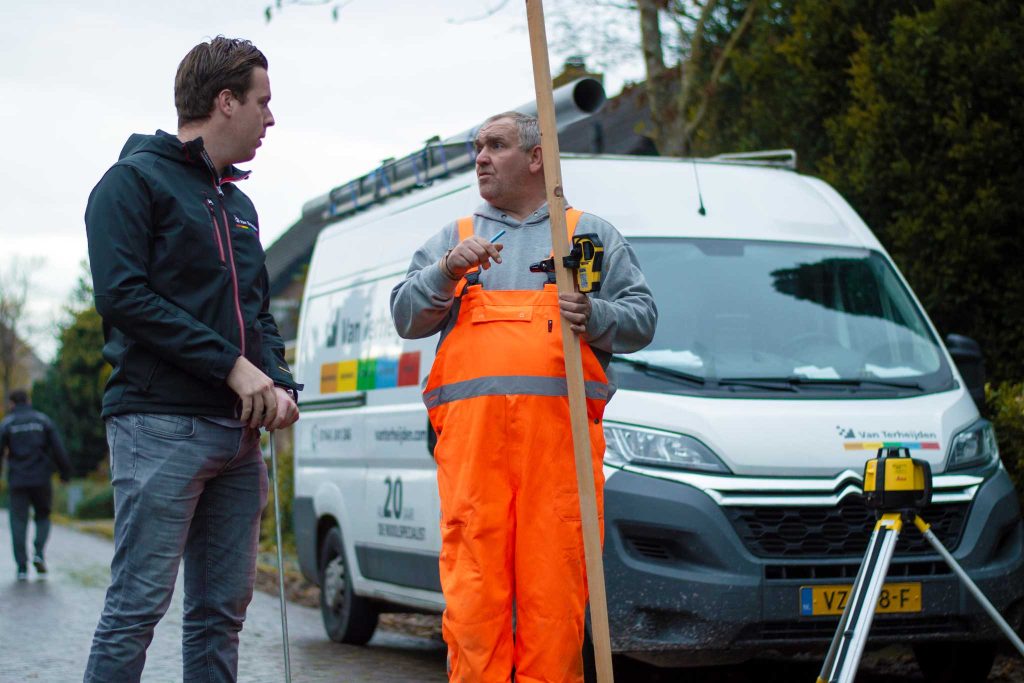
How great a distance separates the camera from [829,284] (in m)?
7.12

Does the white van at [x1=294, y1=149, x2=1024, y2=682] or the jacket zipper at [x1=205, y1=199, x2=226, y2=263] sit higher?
the jacket zipper at [x1=205, y1=199, x2=226, y2=263]

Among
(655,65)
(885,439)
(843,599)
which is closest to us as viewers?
(843,599)

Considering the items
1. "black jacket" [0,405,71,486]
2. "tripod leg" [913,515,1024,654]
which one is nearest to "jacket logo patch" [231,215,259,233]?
"tripod leg" [913,515,1024,654]

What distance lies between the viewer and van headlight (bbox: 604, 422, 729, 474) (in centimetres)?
599

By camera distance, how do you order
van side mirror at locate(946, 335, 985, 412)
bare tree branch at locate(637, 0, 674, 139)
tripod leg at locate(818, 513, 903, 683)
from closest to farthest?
1. tripod leg at locate(818, 513, 903, 683)
2. van side mirror at locate(946, 335, 985, 412)
3. bare tree branch at locate(637, 0, 674, 139)

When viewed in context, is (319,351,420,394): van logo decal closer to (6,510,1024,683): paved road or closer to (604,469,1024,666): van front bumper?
(6,510,1024,683): paved road

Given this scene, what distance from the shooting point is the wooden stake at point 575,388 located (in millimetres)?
4020

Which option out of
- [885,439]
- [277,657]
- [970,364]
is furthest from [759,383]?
[277,657]

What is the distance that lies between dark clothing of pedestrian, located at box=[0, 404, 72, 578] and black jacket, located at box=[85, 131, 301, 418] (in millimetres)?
12632

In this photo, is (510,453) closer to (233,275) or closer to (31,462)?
(233,275)

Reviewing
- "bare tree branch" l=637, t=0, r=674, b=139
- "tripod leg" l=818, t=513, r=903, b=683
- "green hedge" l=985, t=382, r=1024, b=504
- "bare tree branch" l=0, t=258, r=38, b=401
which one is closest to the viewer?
"tripod leg" l=818, t=513, r=903, b=683

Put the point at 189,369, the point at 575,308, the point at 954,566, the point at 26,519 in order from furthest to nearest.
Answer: the point at 26,519, the point at 954,566, the point at 575,308, the point at 189,369

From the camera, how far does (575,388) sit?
160 inches

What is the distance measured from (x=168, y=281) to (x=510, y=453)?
1080 mm
